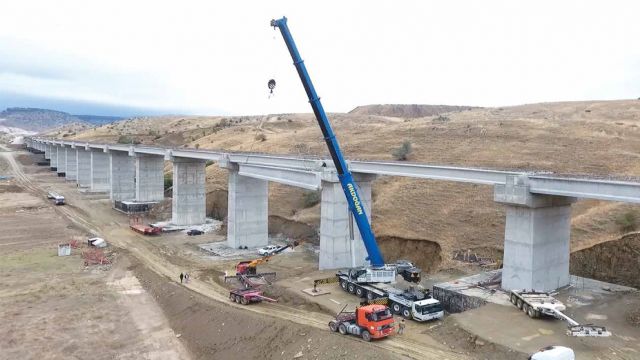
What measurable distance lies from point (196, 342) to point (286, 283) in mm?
9132

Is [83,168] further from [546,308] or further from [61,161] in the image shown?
[546,308]

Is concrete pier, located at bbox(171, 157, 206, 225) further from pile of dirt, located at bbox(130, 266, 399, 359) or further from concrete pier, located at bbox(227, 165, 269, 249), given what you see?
pile of dirt, located at bbox(130, 266, 399, 359)

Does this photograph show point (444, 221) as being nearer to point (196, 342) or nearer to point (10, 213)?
point (196, 342)

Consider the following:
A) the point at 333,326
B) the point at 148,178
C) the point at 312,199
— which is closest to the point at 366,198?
the point at 333,326

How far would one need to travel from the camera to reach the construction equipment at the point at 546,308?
81.5ft

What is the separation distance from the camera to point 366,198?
1625 inches

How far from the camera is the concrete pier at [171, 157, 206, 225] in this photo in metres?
60.9

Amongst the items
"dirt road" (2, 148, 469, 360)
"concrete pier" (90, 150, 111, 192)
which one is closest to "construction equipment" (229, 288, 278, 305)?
"dirt road" (2, 148, 469, 360)

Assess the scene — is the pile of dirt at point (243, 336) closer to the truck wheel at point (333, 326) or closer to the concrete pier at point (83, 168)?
the truck wheel at point (333, 326)

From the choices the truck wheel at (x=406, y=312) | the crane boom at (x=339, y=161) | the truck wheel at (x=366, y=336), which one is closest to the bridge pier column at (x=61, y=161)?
the crane boom at (x=339, y=161)

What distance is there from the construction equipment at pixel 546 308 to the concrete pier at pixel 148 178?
2240 inches

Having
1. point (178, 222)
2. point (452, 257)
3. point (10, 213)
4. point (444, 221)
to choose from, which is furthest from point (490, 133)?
point (10, 213)

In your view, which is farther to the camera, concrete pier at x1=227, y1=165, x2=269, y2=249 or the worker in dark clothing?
concrete pier at x1=227, y1=165, x2=269, y2=249

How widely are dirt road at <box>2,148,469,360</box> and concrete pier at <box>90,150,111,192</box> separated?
5406mm
